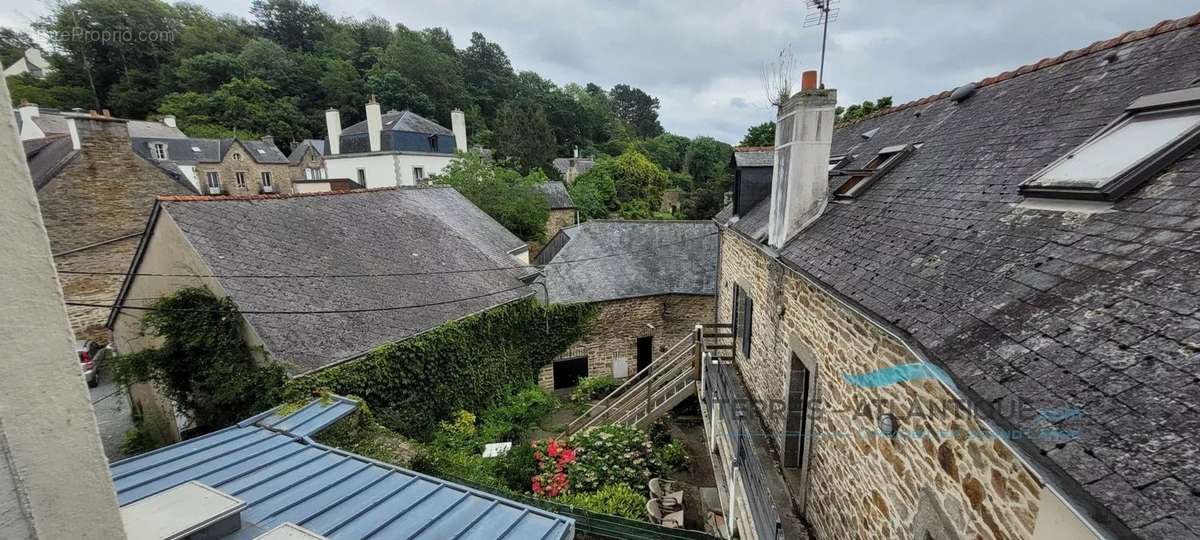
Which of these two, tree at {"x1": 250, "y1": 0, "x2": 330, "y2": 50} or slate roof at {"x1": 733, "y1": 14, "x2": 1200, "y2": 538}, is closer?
slate roof at {"x1": 733, "y1": 14, "x2": 1200, "y2": 538}

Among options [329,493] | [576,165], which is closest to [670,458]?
[329,493]

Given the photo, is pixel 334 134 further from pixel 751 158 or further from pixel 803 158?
pixel 803 158

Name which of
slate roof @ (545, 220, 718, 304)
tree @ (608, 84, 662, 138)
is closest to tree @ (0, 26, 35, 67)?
slate roof @ (545, 220, 718, 304)

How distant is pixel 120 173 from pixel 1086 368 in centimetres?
2238

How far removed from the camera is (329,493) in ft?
13.1

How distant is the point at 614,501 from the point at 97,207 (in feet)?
62.2

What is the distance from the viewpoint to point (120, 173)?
1484 centimetres

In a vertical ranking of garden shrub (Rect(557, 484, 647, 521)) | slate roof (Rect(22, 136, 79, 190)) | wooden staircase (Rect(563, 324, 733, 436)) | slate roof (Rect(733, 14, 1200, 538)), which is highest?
slate roof (Rect(22, 136, 79, 190))

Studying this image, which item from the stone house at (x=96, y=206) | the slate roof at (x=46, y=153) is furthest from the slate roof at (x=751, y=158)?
the slate roof at (x=46, y=153)

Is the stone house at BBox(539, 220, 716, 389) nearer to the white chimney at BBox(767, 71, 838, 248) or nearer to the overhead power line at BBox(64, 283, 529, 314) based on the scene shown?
the overhead power line at BBox(64, 283, 529, 314)

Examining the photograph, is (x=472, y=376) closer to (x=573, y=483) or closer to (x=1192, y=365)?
(x=573, y=483)

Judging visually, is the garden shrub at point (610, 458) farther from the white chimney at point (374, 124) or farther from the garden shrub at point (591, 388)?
the white chimney at point (374, 124)

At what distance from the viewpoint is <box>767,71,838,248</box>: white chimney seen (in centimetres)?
630

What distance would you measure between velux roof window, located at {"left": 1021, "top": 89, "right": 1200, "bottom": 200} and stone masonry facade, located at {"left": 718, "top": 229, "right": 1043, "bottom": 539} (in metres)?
1.57
